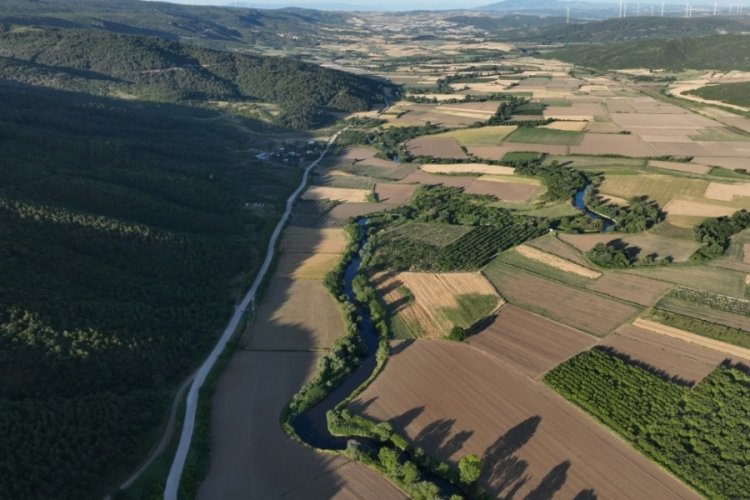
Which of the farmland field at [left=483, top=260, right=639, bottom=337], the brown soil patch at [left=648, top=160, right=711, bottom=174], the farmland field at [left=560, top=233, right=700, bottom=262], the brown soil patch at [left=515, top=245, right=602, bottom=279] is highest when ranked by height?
the brown soil patch at [left=648, top=160, right=711, bottom=174]

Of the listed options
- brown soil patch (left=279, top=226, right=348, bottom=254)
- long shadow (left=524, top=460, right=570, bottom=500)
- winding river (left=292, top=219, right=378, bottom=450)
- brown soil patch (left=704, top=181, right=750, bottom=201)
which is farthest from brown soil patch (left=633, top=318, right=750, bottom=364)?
brown soil patch (left=704, top=181, right=750, bottom=201)

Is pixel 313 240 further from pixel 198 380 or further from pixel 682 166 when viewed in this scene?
pixel 682 166

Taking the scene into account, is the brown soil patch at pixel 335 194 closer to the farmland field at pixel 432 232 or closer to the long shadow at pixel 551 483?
the farmland field at pixel 432 232

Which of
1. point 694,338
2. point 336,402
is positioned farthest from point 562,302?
point 336,402

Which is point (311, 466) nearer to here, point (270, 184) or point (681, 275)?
point (681, 275)

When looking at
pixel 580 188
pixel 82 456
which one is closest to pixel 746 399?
pixel 82 456

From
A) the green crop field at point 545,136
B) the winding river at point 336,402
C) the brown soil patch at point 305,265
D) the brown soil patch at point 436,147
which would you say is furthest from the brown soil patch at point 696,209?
the winding river at point 336,402

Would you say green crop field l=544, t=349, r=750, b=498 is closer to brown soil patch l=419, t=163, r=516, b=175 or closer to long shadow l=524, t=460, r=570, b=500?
long shadow l=524, t=460, r=570, b=500
